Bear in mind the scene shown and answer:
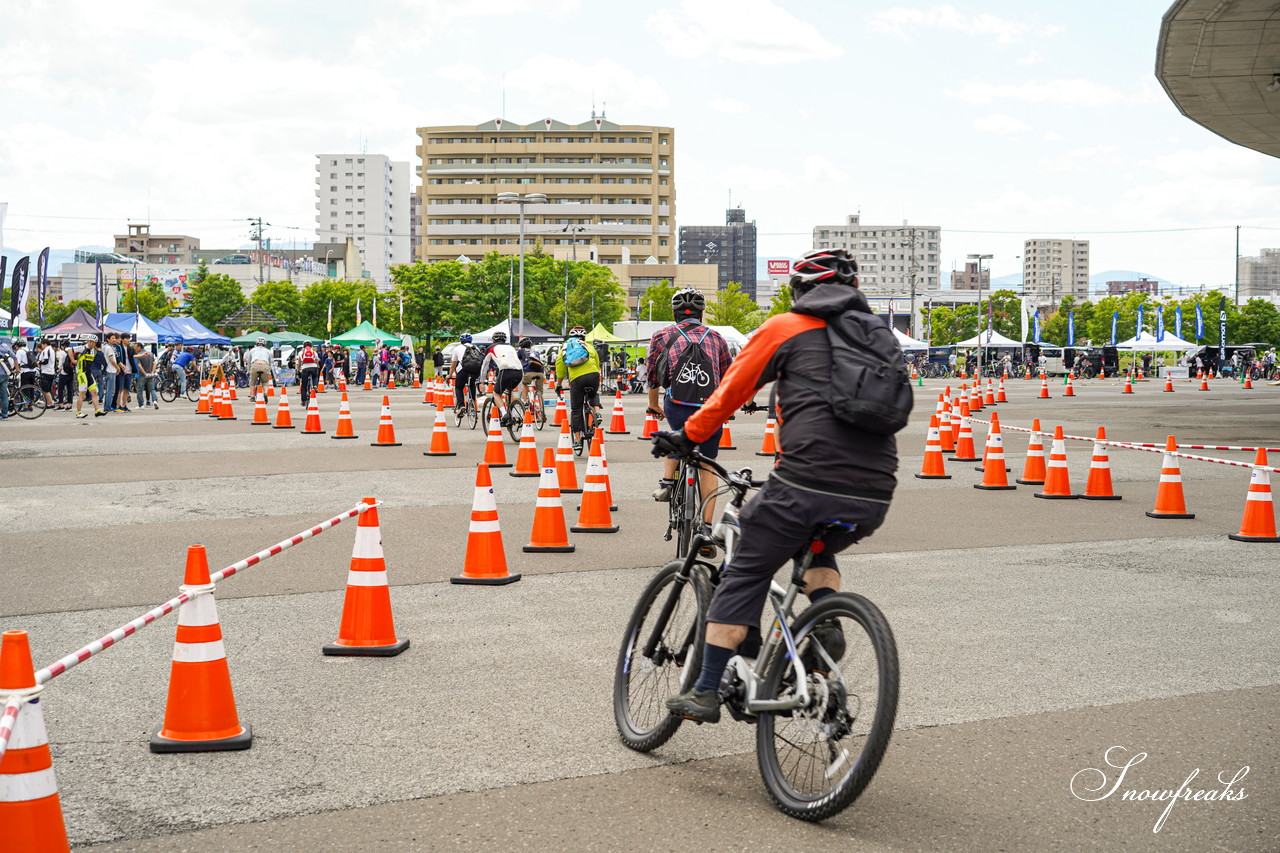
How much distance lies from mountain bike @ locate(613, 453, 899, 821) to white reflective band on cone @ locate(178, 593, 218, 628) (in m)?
1.79

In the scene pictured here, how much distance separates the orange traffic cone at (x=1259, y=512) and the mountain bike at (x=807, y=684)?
7.37 m

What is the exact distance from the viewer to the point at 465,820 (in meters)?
4.19

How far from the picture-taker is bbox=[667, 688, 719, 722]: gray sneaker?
445cm

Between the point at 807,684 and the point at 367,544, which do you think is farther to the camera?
the point at 367,544

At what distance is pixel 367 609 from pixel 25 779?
10.0 feet

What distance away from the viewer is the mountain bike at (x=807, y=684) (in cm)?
394

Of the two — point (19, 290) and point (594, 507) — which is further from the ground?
point (19, 290)

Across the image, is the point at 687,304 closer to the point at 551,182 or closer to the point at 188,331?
the point at 188,331

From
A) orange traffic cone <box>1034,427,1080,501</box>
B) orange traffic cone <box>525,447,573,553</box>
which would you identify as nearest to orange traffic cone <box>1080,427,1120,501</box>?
orange traffic cone <box>1034,427,1080,501</box>

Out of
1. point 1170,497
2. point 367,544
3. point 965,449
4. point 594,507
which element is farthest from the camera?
point 965,449

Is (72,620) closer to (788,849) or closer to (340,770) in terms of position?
(340,770)

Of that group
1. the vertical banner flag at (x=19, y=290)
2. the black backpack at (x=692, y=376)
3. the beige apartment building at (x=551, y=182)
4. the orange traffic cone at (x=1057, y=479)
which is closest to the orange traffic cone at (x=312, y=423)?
the orange traffic cone at (x=1057, y=479)

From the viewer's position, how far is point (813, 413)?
166 inches

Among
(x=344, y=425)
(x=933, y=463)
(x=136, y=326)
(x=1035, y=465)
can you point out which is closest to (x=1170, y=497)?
(x=1035, y=465)
